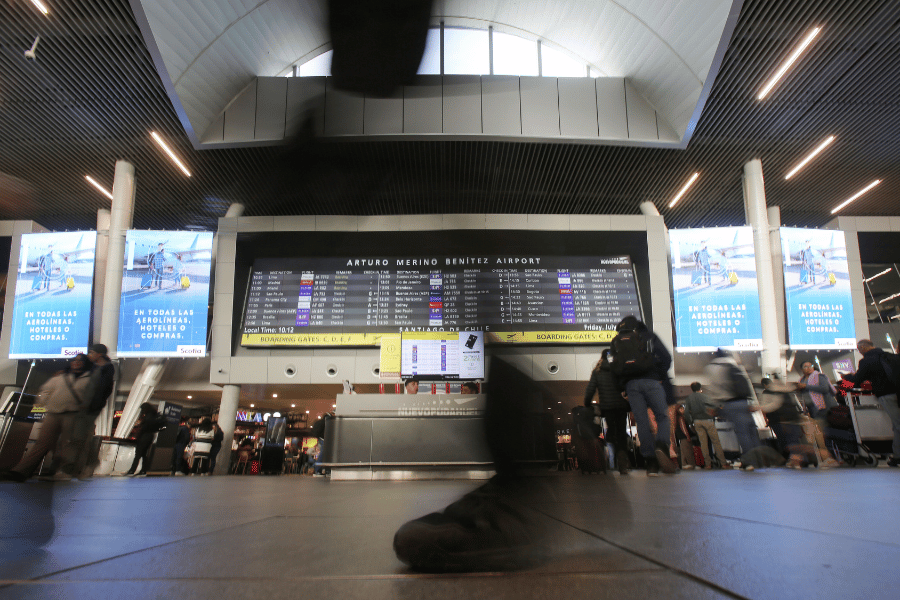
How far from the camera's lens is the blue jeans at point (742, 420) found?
17.1 feet

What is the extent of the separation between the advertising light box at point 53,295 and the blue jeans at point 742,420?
37.0 feet

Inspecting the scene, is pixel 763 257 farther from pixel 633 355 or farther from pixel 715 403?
pixel 633 355

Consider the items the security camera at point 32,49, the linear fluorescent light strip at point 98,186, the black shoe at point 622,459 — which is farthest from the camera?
the linear fluorescent light strip at point 98,186

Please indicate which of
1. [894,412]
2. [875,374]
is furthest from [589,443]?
[894,412]

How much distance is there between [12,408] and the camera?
28.0 feet

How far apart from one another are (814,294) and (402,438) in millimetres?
9518

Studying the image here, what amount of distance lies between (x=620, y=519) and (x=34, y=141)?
11789 mm

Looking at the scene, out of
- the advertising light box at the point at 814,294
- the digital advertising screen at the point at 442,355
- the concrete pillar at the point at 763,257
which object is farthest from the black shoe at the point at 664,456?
the advertising light box at the point at 814,294

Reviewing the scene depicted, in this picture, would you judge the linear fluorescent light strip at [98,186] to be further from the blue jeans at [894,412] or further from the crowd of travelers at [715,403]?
the blue jeans at [894,412]

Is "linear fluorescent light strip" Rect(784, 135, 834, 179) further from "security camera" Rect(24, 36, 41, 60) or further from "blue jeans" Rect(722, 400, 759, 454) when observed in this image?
"security camera" Rect(24, 36, 41, 60)

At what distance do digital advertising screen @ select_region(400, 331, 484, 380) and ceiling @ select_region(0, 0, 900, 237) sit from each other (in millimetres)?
2758

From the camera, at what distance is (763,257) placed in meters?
10.6

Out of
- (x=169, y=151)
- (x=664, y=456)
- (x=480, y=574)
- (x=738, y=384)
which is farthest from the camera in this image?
(x=169, y=151)

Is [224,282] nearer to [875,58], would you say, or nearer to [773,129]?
[773,129]
